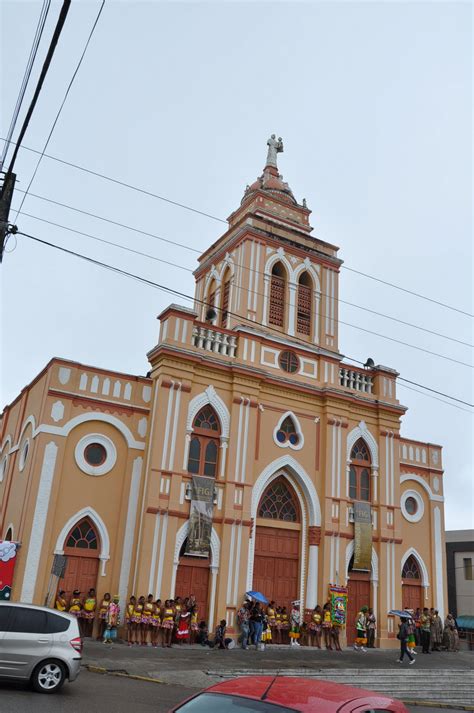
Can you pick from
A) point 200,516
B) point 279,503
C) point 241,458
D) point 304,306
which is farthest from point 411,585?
point 304,306

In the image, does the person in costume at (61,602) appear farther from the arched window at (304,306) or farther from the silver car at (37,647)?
the arched window at (304,306)

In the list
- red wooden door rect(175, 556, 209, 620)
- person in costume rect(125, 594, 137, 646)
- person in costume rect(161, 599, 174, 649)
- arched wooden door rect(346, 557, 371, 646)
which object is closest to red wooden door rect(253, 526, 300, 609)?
red wooden door rect(175, 556, 209, 620)

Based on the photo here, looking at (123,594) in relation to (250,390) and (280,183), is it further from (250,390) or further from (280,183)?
(280,183)

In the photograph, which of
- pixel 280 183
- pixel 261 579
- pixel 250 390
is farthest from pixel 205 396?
pixel 280 183

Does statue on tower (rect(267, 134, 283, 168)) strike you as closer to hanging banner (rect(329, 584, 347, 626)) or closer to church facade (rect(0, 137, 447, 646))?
church facade (rect(0, 137, 447, 646))

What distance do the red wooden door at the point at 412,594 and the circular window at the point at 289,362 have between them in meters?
9.72

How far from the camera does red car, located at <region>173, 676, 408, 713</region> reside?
16.7 ft

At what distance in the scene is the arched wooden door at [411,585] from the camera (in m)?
26.9

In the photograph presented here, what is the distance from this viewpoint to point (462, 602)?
41.8 meters

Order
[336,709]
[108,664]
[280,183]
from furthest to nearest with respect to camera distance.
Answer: [280,183], [108,664], [336,709]

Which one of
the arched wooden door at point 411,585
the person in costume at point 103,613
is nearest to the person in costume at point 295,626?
the arched wooden door at point 411,585

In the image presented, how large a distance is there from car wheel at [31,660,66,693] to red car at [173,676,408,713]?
6.71m

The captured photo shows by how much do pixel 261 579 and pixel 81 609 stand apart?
6.35 metres

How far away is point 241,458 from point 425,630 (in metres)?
9.72
